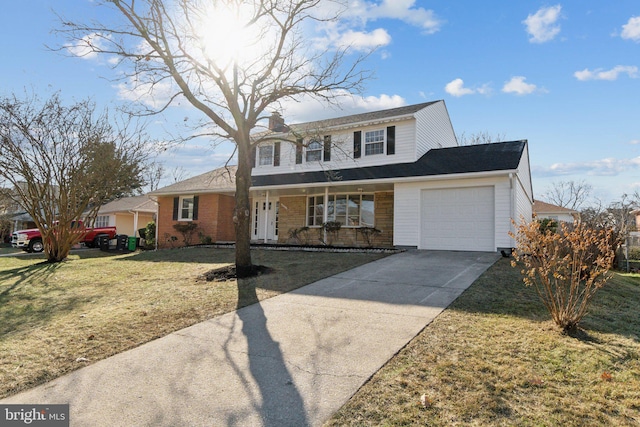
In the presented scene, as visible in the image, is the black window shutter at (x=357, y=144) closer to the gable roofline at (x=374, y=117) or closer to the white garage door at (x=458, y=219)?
the gable roofline at (x=374, y=117)

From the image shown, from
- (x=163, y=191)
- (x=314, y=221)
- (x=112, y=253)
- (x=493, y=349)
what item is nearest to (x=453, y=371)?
(x=493, y=349)

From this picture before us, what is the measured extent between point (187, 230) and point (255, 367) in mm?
16079

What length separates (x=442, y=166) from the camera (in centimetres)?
1339

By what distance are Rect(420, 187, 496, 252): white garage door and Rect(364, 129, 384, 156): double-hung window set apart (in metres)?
3.38

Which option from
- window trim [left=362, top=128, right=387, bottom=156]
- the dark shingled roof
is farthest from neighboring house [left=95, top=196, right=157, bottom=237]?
window trim [left=362, top=128, right=387, bottom=156]

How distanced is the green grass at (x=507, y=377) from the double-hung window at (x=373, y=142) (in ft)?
37.5

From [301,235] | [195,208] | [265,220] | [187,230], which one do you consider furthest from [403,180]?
[187,230]

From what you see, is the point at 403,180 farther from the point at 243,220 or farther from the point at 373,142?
the point at 243,220

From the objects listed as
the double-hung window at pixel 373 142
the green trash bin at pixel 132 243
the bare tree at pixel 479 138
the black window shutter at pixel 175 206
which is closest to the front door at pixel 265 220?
the black window shutter at pixel 175 206

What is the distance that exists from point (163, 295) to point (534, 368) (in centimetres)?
627

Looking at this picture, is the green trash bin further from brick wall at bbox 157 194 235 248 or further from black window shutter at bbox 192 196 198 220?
black window shutter at bbox 192 196 198 220

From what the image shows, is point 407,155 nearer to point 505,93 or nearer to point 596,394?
point 505,93

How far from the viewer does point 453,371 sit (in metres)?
3.39

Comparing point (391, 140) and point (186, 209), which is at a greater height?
point (391, 140)
